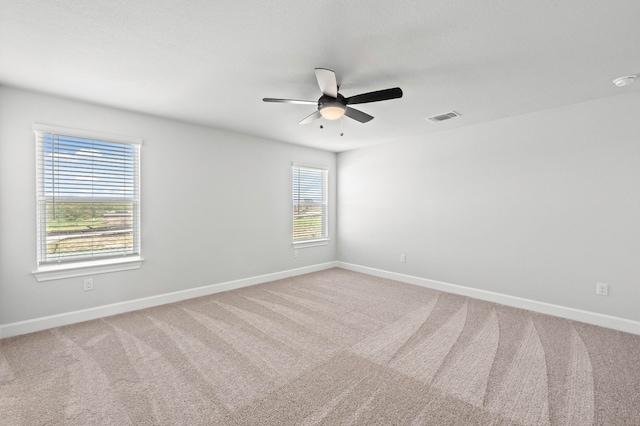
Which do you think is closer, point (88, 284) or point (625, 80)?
point (625, 80)

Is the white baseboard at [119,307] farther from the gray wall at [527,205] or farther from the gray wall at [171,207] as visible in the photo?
the gray wall at [527,205]

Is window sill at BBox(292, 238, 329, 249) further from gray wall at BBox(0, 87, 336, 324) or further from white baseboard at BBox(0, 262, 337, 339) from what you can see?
white baseboard at BBox(0, 262, 337, 339)

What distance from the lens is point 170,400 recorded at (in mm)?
1872

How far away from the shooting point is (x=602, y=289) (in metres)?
3.08

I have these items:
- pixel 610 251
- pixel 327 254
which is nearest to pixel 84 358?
pixel 327 254

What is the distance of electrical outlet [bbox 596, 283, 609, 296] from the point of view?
3.06m

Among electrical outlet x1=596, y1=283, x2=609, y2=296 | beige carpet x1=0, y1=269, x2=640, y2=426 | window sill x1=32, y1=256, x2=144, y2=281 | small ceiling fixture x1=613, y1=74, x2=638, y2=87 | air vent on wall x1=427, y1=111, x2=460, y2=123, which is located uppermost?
air vent on wall x1=427, y1=111, x2=460, y2=123

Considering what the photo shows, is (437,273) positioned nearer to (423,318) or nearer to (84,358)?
(423,318)

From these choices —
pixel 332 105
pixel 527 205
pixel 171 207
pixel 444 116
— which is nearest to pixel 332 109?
pixel 332 105

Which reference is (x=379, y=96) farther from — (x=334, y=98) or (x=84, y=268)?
(x=84, y=268)

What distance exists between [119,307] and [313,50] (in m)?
3.59

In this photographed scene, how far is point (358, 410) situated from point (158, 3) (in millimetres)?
2788

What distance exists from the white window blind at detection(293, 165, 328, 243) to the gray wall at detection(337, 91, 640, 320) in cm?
118

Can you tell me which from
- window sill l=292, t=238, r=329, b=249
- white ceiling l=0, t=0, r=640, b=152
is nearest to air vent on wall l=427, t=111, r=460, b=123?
white ceiling l=0, t=0, r=640, b=152
